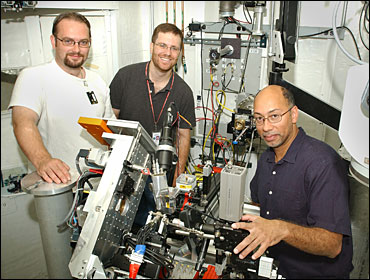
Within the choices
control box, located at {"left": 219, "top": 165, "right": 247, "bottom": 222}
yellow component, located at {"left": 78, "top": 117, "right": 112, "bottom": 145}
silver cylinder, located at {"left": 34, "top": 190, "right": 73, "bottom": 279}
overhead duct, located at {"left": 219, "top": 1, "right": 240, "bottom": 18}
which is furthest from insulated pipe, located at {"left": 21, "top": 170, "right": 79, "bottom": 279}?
overhead duct, located at {"left": 219, "top": 1, "right": 240, "bottom": 18}

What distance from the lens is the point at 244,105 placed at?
2.28 m

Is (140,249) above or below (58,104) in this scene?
below

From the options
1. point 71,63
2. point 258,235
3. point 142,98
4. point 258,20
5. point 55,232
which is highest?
point 258,20

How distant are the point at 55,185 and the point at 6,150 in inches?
57.9

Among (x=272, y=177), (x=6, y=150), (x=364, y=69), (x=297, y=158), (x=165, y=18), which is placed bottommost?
(x=6, y=150)

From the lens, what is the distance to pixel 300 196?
1.51 metres

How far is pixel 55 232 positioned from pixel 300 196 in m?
1.10

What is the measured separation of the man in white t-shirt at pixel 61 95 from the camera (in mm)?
1751

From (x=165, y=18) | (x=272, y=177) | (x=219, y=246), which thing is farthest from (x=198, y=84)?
(x=219, y=246)

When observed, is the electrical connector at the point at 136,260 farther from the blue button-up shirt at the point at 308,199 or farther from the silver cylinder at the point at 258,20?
the silver cylinder at the point at 258,20

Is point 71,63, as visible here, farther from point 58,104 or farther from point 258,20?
point 258,20

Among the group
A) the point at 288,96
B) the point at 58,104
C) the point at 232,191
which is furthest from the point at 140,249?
the point at 58,104

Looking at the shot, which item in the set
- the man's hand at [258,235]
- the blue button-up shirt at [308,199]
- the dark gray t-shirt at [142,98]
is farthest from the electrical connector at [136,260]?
the dark gray t-shirt at [142,98]

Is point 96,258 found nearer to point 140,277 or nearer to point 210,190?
point 140,277
